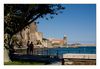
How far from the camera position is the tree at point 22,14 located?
22.9 m

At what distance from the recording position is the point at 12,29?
907 inches

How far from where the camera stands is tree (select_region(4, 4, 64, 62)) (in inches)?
902

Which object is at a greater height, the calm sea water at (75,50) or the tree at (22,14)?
the tree at (22,14)

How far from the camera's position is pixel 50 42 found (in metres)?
22.9

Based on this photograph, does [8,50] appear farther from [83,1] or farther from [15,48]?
[83,1]

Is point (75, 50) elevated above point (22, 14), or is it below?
below

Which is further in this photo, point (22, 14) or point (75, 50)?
point (22, 14)

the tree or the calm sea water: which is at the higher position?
the tree

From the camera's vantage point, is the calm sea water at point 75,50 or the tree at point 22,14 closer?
the calm sea water at point 75,50

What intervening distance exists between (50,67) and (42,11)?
104 centimetres

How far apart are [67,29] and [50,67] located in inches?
29.8

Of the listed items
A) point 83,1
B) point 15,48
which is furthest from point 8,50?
point 83,1

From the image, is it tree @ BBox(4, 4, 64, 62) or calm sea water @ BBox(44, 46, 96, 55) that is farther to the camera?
tree @ BBox(4, 4, 64, 62)

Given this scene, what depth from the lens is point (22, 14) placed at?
23062 millimetres
